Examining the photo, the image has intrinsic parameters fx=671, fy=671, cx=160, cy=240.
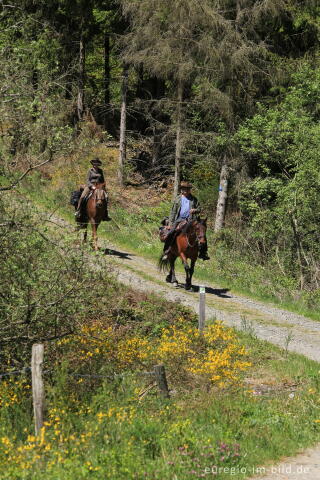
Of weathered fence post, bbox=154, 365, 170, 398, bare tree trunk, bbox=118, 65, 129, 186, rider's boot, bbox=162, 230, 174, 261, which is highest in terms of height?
bare tree trunk, bbox=118, 65, 129, 186

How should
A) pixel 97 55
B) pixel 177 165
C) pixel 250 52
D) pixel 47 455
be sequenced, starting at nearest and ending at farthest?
pixel 47 455, pixel 250 52, pixel 177 165, pixel 97 55

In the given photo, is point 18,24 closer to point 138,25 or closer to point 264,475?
point 264,475

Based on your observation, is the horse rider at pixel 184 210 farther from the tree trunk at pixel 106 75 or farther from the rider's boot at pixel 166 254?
the tree trunk at pixel 106 75

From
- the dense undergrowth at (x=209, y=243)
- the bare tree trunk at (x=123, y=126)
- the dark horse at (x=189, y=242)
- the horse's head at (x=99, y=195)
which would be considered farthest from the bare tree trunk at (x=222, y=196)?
the dark horse at (x=189, y=242)

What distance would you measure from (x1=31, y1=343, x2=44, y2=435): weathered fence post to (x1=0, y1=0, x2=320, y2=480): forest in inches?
7.0

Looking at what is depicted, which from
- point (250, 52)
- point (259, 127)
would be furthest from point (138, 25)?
point (259, 127)

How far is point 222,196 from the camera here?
29.6 metres

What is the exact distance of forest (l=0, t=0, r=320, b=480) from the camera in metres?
9.07

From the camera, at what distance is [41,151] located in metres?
11.1

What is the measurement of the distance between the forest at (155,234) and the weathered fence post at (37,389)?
178 millimetres

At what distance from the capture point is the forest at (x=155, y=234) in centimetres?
907

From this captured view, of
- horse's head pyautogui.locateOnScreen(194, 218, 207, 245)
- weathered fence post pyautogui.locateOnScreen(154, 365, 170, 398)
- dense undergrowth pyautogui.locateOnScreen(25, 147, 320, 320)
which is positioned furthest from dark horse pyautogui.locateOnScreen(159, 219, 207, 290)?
weathered fence post pyautogui.locateOnScreen(154, 365, 170, 398)

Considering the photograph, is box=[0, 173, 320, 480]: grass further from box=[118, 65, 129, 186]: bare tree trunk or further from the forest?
box=[118, 65, 129, 186]: bare tree trunk

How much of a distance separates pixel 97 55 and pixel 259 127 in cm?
2329
